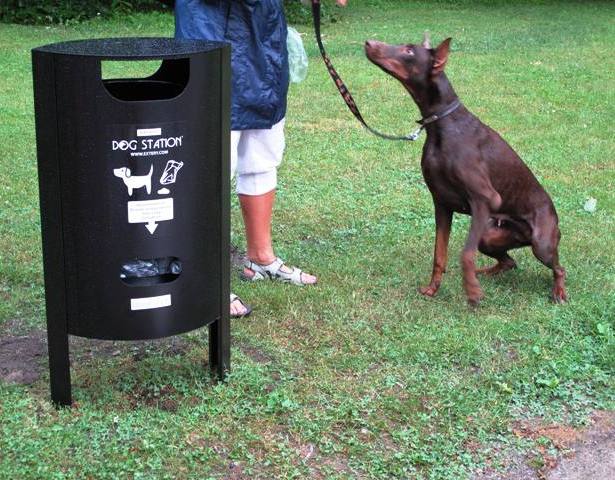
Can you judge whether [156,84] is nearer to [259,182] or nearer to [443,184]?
[259,182]

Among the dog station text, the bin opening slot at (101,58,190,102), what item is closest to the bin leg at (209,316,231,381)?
the dog station text

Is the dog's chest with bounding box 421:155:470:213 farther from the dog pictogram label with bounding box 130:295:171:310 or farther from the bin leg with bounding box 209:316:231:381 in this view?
the dog pictogram label with bounding box 130:295:171:310

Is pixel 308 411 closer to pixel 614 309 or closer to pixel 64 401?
pixel 64 401

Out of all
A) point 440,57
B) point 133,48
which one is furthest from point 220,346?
point 440,57

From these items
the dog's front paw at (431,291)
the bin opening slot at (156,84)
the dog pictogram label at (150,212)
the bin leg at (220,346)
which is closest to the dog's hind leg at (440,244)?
the dog's front paw at (431,291)

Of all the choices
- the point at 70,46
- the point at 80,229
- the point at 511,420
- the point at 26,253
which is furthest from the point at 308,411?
the point at 26,253

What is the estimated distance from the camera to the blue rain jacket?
4355 millimetres

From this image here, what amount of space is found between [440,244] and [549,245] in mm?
559

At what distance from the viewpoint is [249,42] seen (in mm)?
4438

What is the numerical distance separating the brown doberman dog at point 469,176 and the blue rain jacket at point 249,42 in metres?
0.48

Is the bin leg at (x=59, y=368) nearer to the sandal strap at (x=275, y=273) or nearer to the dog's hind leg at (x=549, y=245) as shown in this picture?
the sandal strap at (x=275, y=273)

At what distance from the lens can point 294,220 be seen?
624 cm

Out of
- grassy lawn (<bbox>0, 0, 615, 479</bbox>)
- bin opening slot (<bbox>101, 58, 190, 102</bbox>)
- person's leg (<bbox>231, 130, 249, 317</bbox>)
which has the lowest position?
grassy lawn (<bbox>0, 0, 615, 479</bbox>)

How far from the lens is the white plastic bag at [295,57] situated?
194 inches
